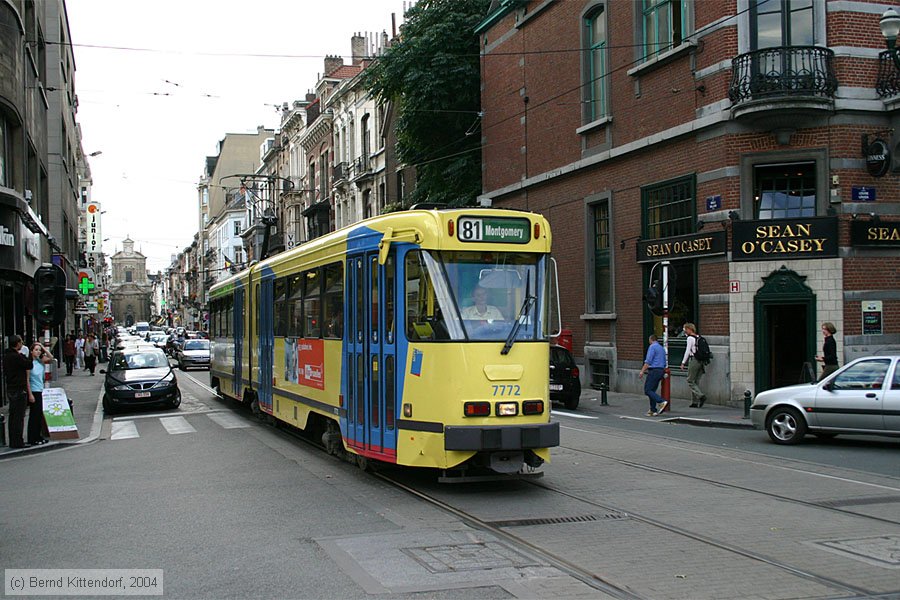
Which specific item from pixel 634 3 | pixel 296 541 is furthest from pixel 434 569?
pixel 634 3

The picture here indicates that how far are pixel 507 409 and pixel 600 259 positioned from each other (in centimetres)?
1720

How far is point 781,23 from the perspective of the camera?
19.7 m

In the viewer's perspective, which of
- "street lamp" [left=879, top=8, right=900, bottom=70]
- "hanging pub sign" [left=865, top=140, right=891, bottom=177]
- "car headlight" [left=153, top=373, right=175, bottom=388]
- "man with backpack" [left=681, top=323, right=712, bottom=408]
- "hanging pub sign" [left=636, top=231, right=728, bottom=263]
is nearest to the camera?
"street lamp" [left=879, top=8, right=900, bottom=70]

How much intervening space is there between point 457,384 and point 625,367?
1616 cm

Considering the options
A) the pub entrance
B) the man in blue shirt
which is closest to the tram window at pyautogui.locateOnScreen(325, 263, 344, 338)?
the man in blue shirt

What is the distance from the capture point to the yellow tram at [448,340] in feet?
30.2

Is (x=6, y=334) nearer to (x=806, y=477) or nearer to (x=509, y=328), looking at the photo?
(x=509, y=328)

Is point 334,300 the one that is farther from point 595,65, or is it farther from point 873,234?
point 595,65

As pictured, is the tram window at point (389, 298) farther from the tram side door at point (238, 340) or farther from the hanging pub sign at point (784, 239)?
the hanging pub sign at point (784, 239)

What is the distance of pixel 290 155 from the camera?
69875mm

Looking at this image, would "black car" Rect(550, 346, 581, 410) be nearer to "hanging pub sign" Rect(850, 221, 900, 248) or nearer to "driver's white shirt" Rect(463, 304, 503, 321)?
"hanging pub sign" Rect(850, 221, 900, 248)

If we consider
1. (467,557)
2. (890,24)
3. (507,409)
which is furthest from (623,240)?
(467,557)

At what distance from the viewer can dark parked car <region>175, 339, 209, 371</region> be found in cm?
4109

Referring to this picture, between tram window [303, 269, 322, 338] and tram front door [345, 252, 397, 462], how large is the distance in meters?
1.48
